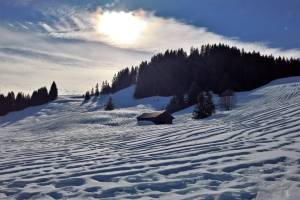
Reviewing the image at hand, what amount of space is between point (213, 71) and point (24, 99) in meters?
72.5

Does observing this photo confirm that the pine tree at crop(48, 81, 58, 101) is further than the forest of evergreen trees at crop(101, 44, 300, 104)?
Yes

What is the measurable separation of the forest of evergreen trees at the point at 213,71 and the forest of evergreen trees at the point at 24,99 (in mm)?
40206

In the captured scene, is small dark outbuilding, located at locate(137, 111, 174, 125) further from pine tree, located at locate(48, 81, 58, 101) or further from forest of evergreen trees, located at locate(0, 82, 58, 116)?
pine tree, located at locate(48, 81, 58, 101)

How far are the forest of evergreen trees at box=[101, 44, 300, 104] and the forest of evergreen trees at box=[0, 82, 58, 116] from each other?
40.2 metres

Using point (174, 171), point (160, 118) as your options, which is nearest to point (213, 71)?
point (160, 118)

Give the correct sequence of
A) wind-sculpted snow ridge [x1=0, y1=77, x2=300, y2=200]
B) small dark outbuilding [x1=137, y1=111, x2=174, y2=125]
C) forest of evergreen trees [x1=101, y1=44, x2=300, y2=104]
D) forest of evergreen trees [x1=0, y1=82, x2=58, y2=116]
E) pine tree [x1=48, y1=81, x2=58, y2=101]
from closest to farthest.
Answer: wind-sculpted snow ridge [x1=0, y1=77, x2=300, y2=200] → small dark outbuilding [x1=137, y1=111, x2=174, y2=125] → forest of evergreen trees [x1=101, y1=44, x2=300, y2=104] → forest of evergreen trees [x1=0, y1=82, x2=58, y2=116] → pine tree [x1=48, y1=81, x2=58, y2=101]

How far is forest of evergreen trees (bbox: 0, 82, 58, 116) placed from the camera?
438 feet

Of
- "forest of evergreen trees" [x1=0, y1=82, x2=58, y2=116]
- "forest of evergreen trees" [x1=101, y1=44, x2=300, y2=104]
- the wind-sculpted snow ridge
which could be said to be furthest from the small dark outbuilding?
"forest of evergreen trees" [x1=0, y1=82, x2=58, y2=116]

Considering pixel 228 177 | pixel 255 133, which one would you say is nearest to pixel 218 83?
pixel 255 133

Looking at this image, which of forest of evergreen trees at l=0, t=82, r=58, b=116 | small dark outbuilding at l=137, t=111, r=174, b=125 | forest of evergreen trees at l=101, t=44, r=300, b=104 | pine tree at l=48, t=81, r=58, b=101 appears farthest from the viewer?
pine tree at l=48, t=81, r=58, b=101

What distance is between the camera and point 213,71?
12000 cm

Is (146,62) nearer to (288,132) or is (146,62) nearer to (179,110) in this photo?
(179,110)

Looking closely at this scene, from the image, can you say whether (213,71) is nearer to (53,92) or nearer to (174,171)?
(53,92)

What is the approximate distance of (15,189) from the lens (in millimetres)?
9250
